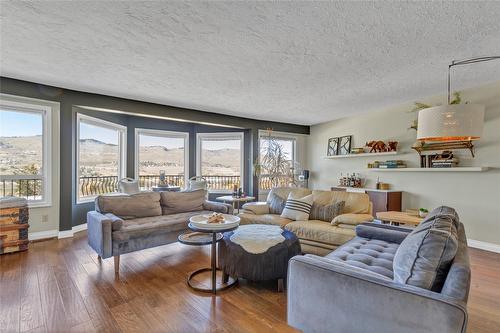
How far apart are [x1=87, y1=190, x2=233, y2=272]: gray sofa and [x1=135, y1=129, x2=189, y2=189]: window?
→ 2.85 metres

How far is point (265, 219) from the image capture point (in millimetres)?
3594

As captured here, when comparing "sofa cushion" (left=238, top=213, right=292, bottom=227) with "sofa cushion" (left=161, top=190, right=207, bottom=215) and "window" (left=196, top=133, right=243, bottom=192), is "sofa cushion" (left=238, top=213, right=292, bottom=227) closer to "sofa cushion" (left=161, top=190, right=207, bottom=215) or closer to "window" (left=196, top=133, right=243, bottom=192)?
"sofa cushion" (left=161, top=190, right=207, bottom=215)

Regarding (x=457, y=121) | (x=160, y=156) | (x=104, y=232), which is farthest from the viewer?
(x=160, y=156)

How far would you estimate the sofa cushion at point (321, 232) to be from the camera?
9.50 ft

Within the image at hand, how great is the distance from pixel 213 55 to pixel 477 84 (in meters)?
4.03

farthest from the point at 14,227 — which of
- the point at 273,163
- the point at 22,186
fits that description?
the point at 273,163

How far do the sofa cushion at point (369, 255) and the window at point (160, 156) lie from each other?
17.6 feet

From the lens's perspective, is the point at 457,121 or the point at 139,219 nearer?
the point at 457,121

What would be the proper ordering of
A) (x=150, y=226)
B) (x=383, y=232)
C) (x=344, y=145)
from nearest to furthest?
(x=383, y=232), (x=150, y=226), (x=344, y=145)

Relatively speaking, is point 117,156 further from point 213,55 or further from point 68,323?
point 68,323

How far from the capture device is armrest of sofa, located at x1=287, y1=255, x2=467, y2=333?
1131 mm

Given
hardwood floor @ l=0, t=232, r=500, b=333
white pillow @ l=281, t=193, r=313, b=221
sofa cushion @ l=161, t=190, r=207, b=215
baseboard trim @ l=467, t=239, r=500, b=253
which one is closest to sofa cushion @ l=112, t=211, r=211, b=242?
sofa cushion @ l=161, t=190, r=207, b=215

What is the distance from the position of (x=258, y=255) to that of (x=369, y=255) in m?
0.98

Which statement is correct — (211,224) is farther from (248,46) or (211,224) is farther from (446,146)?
(446,146)
